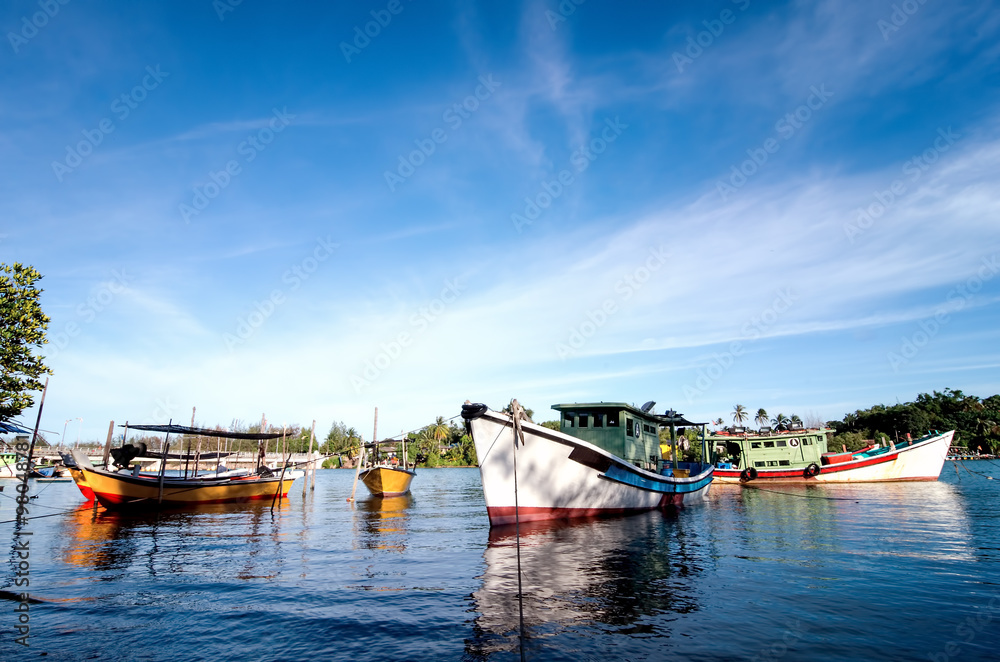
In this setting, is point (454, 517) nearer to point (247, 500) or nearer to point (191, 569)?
point (191, 569)

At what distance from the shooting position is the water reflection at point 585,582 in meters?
7.55

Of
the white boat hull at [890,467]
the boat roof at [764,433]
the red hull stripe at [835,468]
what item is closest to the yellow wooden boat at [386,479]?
the boat roof at [764,433]

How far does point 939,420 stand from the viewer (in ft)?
281

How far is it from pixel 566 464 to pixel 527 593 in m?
9.07

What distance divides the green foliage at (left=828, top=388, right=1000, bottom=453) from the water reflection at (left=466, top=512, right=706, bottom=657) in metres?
81.0

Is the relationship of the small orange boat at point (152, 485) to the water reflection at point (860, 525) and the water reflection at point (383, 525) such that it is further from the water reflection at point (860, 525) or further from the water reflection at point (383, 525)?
the water reflection at point (860, 525)

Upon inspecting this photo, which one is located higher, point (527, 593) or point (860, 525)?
point (527, 593)

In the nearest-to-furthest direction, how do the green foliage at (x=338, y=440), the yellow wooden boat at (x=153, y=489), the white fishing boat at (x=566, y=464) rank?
the white fishing boat at (x=566, y=464) < the yellow wooden boat at (x=153, y=489) < the green foliage at (x=338, y=440)

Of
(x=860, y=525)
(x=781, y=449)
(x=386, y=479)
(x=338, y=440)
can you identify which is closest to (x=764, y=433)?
(x=781, y=449)

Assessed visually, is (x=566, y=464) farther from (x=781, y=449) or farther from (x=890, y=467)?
(x=890, y=467)

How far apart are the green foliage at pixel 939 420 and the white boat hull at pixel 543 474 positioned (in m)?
76.7

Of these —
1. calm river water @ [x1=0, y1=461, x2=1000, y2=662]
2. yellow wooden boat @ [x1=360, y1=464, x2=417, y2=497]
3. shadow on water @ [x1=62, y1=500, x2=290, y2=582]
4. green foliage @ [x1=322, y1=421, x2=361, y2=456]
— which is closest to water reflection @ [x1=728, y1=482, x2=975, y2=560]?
calm river water @ [x1=0, y1=461, x2=1000, y2=662]

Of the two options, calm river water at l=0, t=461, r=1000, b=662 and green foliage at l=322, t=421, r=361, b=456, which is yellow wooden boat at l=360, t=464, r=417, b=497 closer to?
calm river water at l=0, t=461, r=1000, b=662

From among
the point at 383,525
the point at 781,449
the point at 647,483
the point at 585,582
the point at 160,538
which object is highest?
the point at 781,449
